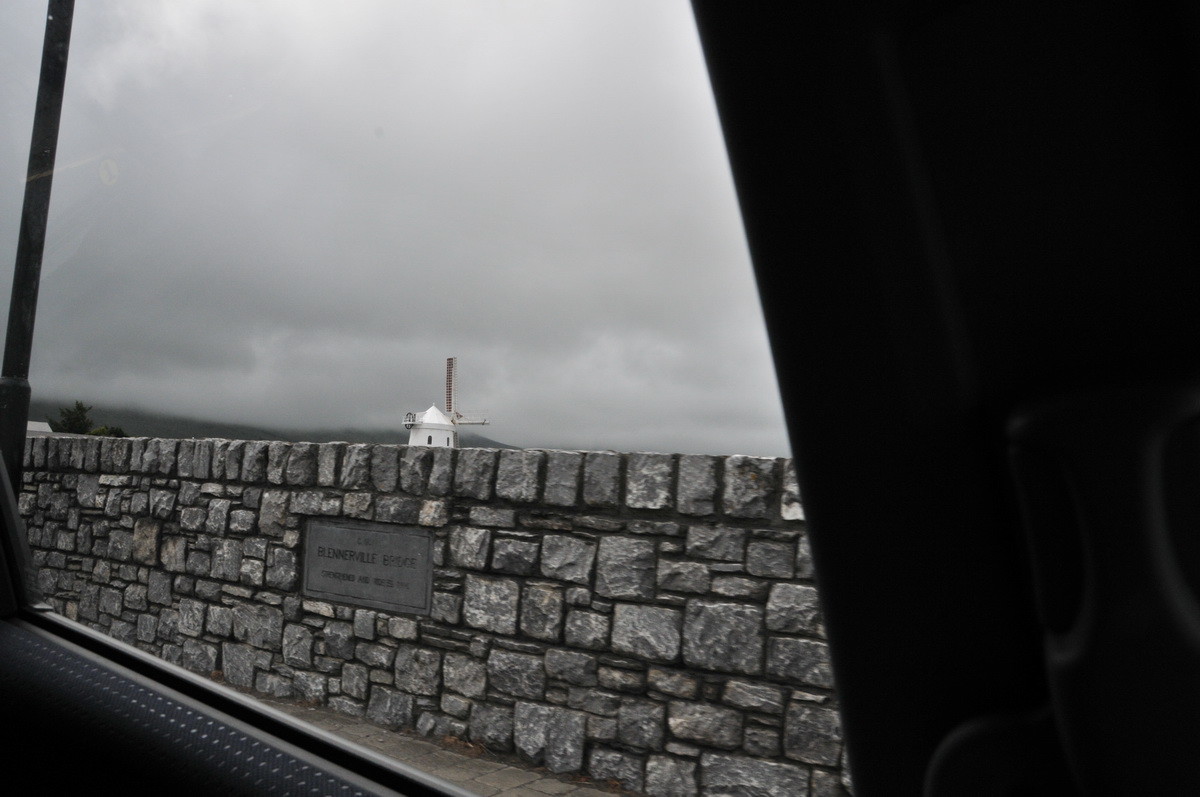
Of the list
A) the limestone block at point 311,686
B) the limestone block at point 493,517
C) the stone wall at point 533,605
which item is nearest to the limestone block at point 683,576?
the stone wall at point 533,605

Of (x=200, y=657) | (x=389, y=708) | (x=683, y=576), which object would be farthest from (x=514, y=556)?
(x=200, y=657)

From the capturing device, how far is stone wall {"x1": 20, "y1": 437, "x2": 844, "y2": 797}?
346 cm

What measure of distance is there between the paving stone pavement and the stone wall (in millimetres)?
62

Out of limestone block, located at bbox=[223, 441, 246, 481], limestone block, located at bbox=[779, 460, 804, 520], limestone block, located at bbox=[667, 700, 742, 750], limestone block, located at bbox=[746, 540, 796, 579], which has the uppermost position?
limestone block, located at bbox=[223, 441, 246, 481]

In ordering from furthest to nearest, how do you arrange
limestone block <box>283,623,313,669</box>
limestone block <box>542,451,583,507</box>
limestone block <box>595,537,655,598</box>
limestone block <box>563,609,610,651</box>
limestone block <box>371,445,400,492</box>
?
1. limestone block <box>283,623,313,669</box>
2. limestone block <box>371,445,400,492</box>
3. limestone block <box>542,451,583,507</box>
4. limestone block <box>563,609,610,651</box>
5. limestone block <box>595,537,655,598</box>

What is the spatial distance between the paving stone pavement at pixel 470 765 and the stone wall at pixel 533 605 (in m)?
0.06

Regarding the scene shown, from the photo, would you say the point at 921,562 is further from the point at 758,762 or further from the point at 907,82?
the point at 758,762

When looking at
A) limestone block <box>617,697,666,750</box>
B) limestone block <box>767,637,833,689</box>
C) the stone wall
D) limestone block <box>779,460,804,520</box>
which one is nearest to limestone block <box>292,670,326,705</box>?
the stone wall

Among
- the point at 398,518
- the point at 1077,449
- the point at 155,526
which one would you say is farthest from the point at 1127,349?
the point at 155,526

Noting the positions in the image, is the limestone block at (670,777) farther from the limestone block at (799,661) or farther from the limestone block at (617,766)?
the limestone block at (799,661)

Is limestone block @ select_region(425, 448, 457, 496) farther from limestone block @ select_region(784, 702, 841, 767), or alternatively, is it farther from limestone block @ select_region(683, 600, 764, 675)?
limestone block @ select_region(784, 702, 841, 767)

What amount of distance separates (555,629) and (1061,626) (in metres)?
3.54

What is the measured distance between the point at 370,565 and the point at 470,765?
119 centimetres

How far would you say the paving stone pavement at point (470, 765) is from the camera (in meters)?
3.76
